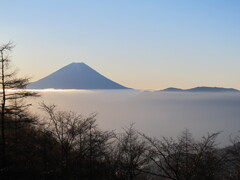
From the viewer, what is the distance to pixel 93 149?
2316cm

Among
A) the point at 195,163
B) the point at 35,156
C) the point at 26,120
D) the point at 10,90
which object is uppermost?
the point at 10,90

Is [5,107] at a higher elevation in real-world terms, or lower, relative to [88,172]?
higher

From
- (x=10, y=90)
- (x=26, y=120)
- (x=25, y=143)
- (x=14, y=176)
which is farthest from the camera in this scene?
(x=25, y=143)

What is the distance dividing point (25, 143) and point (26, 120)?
838 cm

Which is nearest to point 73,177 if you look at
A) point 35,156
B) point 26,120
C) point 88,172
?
point 88,172

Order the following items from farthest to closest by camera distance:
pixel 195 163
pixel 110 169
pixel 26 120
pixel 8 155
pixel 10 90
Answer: pixel 110 169
pixel 8 155
pixel 10 90
pixel 26 120
pixel 195 163

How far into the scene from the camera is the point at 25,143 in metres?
24.1

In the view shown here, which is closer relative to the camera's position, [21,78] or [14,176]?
[21,78]

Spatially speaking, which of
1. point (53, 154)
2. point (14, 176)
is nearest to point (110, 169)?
point (53, 154)

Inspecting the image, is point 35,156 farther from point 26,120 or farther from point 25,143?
point 26,120

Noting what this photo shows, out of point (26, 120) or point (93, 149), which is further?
point (93, 149)

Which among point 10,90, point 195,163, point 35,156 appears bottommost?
point 35,156

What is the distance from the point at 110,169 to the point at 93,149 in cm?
219

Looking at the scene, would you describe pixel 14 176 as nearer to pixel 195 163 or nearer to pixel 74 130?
pixel 74 130
